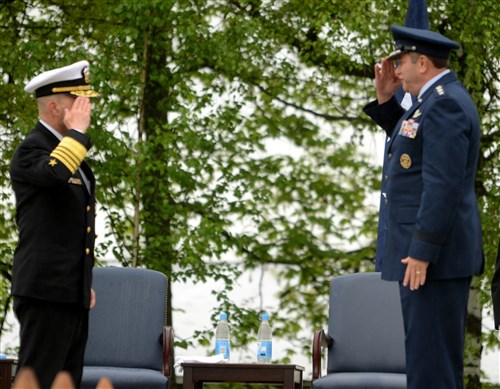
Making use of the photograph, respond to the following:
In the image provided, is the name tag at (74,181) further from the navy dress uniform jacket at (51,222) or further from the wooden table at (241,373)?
the wooden table at (241,373)

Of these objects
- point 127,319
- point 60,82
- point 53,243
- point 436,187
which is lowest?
point 127,319

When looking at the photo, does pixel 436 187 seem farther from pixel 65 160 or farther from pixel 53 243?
pixel 53 243

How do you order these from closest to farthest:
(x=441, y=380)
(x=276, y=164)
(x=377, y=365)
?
(x=441, y=380), (x=377, y=365), (x=276, y=164)

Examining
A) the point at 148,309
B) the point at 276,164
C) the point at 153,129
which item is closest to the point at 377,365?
the point at 148,309

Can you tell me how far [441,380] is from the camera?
4.00 meters

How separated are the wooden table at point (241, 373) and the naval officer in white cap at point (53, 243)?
160cm

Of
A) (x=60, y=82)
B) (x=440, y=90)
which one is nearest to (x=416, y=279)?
(x=440, y=90)

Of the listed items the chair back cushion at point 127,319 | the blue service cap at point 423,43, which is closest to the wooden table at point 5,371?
the chair back cushion at point 127,319

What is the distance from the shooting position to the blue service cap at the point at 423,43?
13.5 ft

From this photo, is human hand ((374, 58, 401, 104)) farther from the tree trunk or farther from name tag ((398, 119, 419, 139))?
the tree trunk

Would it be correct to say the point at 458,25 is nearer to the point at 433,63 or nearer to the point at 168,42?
the point at 168,42

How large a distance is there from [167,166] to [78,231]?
13.1 ft

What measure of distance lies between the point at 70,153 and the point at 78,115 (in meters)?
0.20

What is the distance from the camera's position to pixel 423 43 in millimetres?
4137
